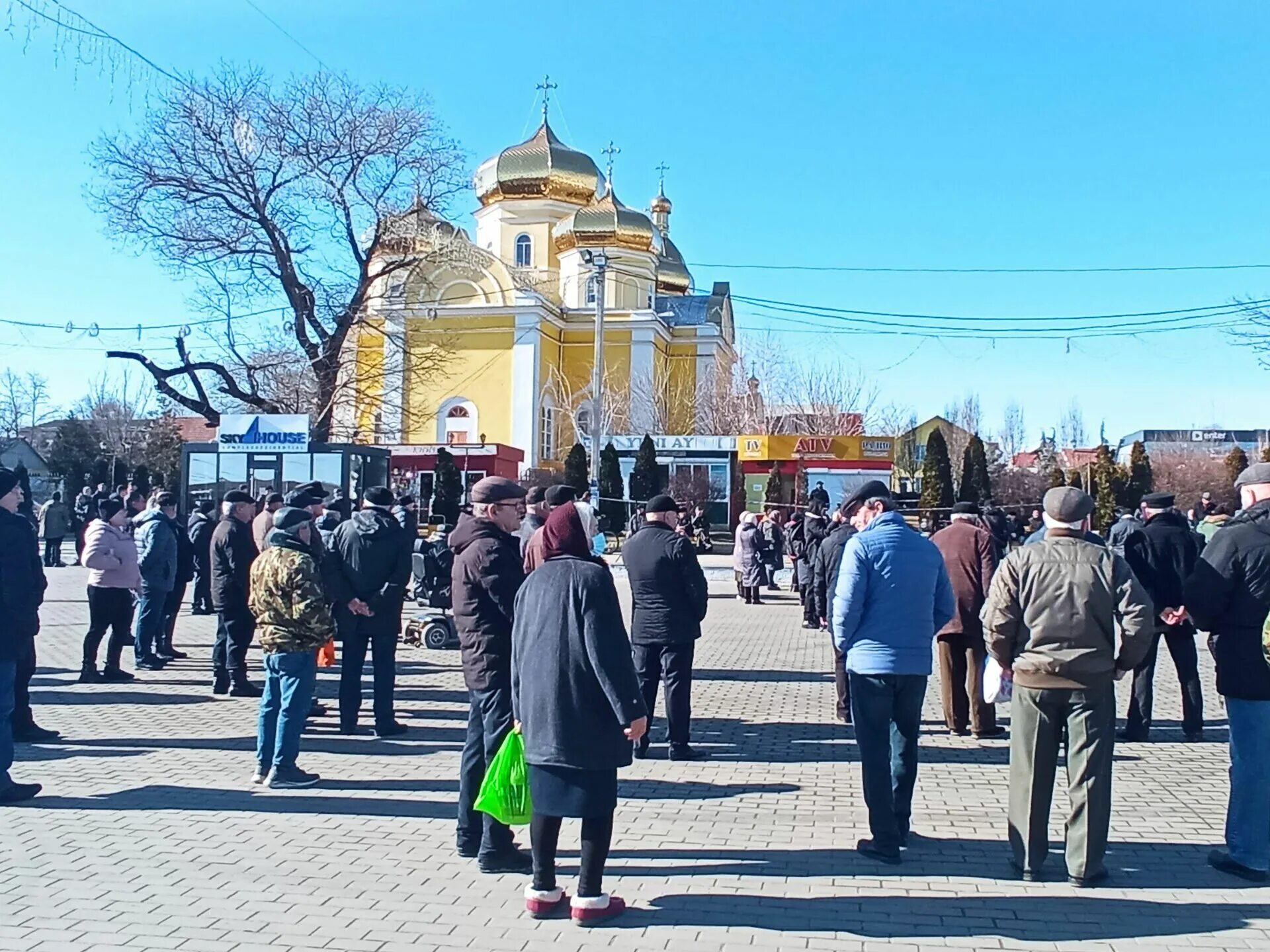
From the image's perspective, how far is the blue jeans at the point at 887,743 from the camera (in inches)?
224

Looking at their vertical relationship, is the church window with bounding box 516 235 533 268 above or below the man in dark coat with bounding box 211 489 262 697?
above

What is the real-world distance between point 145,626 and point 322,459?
778 cm

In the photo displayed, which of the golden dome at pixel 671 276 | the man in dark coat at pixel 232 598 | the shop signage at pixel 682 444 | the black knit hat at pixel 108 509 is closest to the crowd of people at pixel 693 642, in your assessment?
the man in dark coat at pixel 232 598

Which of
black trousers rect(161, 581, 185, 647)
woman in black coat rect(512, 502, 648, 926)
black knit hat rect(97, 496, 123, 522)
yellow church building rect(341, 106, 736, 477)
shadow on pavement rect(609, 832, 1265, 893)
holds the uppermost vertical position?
yellow church building rect(341, 106, 736, 477)

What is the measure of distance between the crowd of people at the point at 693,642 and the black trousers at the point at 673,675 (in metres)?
0.02

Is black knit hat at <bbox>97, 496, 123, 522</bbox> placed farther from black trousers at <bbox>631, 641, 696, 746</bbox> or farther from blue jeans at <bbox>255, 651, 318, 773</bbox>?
black trousers at <bbox>631, 641, 696, 746</bbox>

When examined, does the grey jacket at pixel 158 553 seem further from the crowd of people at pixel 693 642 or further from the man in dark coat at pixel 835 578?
the man in dark coat at pixel 835 578

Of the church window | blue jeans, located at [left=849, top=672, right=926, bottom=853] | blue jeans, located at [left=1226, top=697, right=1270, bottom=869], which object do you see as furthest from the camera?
the church window

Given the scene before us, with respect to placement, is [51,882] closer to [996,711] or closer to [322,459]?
[996,711]

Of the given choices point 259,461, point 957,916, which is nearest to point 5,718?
point 957,916

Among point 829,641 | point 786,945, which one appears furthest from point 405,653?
point 786,945

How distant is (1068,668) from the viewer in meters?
5.23

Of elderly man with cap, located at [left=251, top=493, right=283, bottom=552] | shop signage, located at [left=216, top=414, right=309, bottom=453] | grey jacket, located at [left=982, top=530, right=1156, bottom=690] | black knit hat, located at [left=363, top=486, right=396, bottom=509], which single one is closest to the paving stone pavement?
grey jacket, located at [left=982, top=530, right=1156, bottom=690]

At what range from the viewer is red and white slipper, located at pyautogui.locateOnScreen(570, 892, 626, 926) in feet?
15.6
